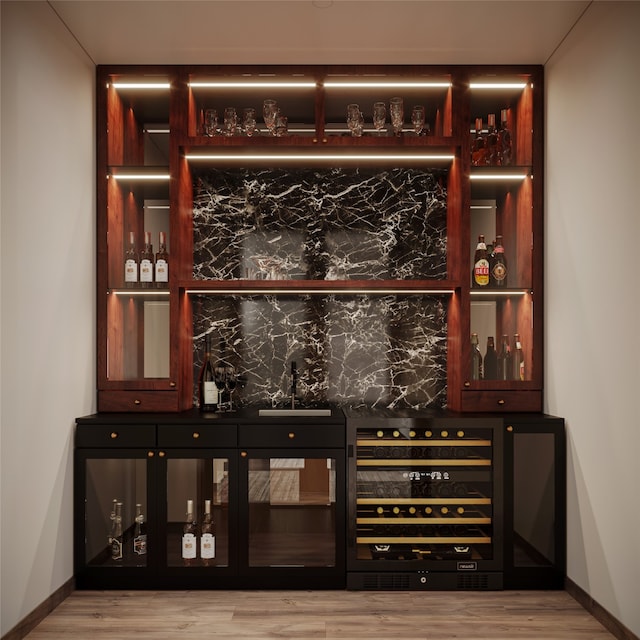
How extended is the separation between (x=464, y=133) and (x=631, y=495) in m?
2.08

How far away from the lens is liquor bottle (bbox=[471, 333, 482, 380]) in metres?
3.54

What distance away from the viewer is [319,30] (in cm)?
315

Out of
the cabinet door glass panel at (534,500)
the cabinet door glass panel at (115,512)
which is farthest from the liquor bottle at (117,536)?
the cabinet door glass panel at (534,500)

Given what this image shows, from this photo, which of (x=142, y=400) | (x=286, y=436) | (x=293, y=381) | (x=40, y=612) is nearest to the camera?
(x=40, y=612)

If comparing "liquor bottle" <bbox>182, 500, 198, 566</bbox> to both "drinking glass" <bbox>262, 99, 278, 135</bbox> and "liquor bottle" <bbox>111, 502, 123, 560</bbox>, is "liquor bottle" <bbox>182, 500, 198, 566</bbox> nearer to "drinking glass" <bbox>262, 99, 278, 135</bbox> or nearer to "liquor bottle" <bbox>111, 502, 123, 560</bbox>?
"liquor bottle" <bbox>111, 502, 123, 560</bbox>

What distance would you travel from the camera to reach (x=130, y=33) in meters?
3.19

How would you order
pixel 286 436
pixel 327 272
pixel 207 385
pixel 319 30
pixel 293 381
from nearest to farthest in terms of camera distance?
pixel 319 30
pixel 286 436
pixel 207 385
pixel 293 381
pixel 327 272

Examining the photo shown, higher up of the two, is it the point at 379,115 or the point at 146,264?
the point at 379,115

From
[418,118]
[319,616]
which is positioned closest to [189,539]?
[319,616]

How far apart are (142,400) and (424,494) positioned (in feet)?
5.37

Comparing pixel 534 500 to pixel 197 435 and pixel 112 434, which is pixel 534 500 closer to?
pixel 197 435

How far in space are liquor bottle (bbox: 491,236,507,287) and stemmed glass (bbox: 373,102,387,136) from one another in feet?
3.08

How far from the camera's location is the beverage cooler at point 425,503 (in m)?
3.22

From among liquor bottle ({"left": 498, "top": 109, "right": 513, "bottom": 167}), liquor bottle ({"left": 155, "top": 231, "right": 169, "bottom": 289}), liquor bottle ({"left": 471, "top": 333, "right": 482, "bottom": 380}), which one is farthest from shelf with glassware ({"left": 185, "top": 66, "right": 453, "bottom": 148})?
liquor bottle ({"left": 471, "top": 333, "right": 482, "bottom": 380})
